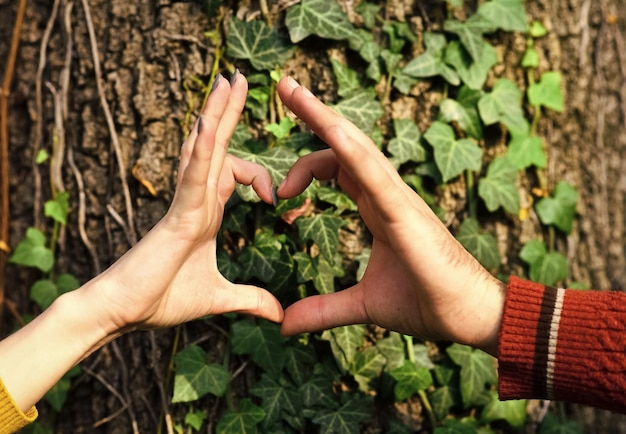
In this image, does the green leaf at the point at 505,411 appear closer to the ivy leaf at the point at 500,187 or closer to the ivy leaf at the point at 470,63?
the ivy leaf at the point at 500,187

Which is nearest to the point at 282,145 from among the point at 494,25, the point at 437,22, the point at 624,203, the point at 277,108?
the point at 277,108

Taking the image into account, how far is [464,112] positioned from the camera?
6.42 feet

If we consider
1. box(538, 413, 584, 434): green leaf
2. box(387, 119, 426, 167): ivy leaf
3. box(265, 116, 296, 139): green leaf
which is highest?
box(265, 116, 296, 139): green leaf

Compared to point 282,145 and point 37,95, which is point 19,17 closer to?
point 37,95

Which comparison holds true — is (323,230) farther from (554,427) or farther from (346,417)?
(554,427)

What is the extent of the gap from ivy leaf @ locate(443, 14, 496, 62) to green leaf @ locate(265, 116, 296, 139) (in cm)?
48

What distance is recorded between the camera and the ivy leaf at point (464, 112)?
6.34 ft

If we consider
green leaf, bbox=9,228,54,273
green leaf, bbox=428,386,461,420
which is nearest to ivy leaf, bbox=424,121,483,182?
green leaf, bbox=428,386,461,420

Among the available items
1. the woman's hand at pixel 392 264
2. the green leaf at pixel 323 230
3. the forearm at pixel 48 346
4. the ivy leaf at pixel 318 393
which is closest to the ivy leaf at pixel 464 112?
the green leaf at pixel 323 230

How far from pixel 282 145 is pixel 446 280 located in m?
0.60

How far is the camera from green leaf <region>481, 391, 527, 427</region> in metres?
1.97

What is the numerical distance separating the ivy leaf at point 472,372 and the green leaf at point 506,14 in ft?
2.78

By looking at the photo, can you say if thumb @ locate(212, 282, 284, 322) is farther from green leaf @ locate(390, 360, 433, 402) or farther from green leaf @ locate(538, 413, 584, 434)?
green leaf @ locate(538, 413, 584, 434)

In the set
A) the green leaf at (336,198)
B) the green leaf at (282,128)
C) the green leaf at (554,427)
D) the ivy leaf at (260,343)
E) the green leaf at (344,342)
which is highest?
the green leaf at (282,128)
